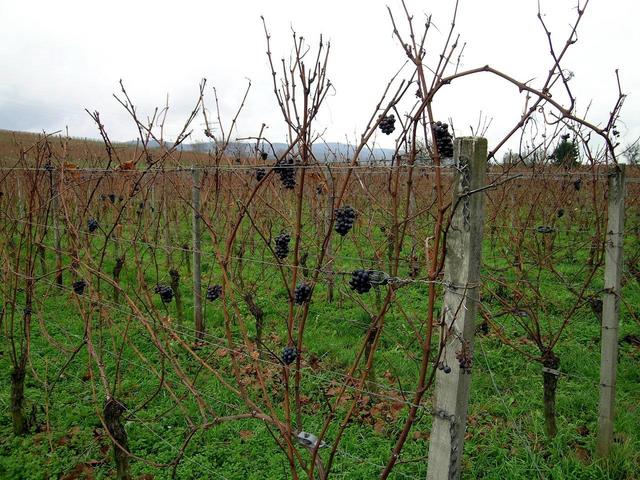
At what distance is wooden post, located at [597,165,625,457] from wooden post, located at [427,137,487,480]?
5.30ft

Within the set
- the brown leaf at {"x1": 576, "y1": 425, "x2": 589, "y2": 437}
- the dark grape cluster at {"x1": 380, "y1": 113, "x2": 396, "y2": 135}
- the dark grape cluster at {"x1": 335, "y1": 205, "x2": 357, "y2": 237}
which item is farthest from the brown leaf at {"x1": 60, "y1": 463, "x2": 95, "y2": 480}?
the brown leaf at {"x1": 576, "y1": 425, "x2": 589, "y2": 437}

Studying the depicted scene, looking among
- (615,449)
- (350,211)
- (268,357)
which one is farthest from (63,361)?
(615,449)

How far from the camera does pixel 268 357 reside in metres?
4.31

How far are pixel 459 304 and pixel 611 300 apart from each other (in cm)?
173

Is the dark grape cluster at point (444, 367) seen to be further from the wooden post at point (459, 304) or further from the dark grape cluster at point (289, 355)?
the dark grape cluster at point (289, 355)

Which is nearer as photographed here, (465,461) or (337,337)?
(465,461)

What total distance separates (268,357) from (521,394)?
2.11 m

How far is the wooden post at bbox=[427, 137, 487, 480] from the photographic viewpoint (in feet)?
4.50

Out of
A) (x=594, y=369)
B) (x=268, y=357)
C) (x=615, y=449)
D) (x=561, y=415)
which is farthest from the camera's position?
(x=268, y=357)

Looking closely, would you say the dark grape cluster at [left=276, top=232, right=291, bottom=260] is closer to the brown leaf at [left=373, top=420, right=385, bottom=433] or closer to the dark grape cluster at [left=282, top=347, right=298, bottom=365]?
the dark grape cluster at [left=282, top=347, right=298, bottom=365]

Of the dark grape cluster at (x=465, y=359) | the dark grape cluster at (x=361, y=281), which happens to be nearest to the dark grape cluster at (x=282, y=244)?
the dark grape cluster at (x=361, y=281)

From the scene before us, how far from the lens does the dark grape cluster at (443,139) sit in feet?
5.38

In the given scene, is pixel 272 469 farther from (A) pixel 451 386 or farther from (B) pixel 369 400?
(A) pixel 451 386

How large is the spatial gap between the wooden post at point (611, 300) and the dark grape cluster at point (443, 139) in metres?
1.37
